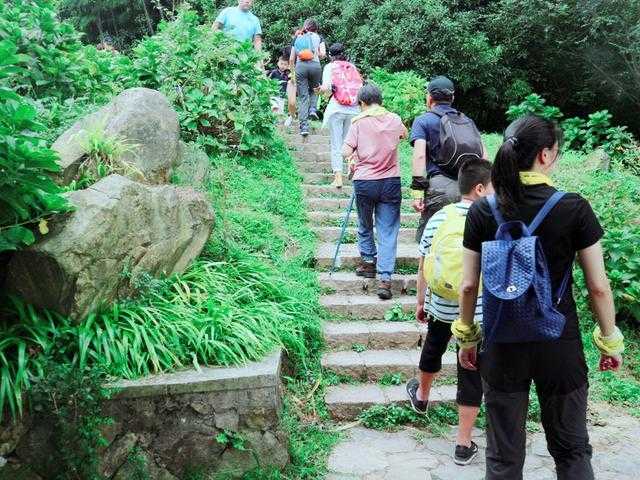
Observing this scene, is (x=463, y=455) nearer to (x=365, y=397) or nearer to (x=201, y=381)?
(x=365, y=397)

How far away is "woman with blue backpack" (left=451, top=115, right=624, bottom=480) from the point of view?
252cm

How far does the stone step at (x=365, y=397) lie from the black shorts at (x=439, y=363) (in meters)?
0.55

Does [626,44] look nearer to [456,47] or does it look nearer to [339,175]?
[456,47]

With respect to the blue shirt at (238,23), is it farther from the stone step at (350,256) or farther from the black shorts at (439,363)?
the black shorts at (439,363)

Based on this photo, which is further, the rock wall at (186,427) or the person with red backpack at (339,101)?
the person with red backpack at (339,101)

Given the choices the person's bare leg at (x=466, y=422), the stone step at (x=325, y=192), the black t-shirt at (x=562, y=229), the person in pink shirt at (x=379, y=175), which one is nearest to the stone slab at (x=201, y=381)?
the person's bare leg at (x=466, y=422)

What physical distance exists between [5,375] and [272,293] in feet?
6.96

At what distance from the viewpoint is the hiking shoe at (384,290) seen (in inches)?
230

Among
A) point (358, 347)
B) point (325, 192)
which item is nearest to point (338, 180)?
point (325, 192)

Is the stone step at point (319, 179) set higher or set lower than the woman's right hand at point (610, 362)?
lower

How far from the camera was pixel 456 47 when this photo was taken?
1334 centimetres

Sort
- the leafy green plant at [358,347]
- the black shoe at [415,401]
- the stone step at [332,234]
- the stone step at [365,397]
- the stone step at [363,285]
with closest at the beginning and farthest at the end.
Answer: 1. the black shoe at [415,401]
2. the stone step at [365,397]
3. the leafy green plant at [358,347]
4. the stone step at [363,285]
5. the stone step at [332,234]

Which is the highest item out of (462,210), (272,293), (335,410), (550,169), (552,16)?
(552,16)

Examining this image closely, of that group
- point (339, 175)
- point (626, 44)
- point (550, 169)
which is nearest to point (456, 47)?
point (626, 44)
